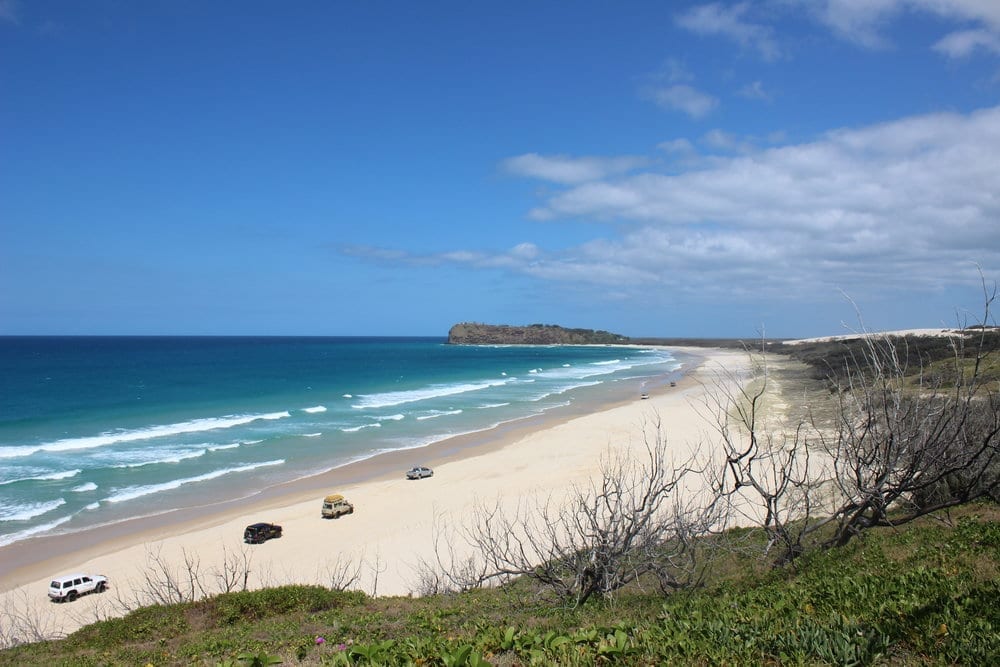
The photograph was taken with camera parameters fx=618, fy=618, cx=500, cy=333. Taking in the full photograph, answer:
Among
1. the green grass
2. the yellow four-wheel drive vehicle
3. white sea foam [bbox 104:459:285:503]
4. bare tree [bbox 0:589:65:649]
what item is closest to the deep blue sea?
white sea foam [bbox 104:459:285:503]

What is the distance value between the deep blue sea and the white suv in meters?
6.92

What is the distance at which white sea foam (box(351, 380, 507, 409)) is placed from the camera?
182 feet

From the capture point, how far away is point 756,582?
9188 millimetres

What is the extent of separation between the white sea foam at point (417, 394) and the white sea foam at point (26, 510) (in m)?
28.6

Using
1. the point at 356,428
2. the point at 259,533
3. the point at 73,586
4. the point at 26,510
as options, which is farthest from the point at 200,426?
the point at 73,586

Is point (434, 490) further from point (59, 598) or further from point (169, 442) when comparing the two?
point (169, 442)

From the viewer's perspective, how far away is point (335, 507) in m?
22.8

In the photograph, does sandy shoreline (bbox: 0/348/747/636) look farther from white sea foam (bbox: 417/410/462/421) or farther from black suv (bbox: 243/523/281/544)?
white sea foam (bbox: 417/410/462/421)

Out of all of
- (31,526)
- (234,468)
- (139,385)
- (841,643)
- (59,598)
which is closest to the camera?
(841,643)

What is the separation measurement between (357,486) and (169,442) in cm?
1671

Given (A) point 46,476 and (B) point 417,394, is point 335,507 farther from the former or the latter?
(B) point 417,394

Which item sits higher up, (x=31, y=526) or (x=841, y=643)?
(x=841, y=643)

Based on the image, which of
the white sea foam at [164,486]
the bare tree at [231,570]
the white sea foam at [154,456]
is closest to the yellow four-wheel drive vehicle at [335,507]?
the bare tree at [231,570]

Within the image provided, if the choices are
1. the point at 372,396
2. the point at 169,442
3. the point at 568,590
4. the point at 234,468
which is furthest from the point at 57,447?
the point at 568,590
